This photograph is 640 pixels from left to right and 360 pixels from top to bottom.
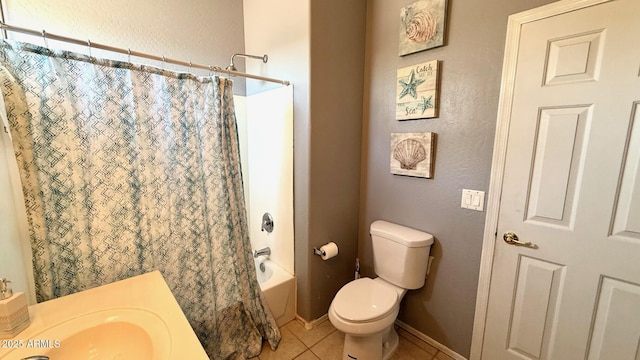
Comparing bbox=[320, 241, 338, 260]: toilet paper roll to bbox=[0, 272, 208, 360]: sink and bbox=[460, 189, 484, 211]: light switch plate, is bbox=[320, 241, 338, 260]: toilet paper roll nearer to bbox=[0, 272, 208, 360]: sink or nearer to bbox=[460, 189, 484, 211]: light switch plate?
bbox=[460, 189, 484, 211]: light switch plate

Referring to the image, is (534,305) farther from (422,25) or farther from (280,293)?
(422,25)

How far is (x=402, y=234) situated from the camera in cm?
162

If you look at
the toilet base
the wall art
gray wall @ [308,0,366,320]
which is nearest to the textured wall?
gray wall @ [308,0,366,320]

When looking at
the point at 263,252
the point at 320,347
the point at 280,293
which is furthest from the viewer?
the point at 263,252

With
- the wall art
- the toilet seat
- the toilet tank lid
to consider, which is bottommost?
the toilet seat

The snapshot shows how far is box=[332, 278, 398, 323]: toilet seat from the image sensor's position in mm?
1368

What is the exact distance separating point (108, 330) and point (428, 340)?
1.79 m

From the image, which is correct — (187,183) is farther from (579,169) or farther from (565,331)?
(565,331)

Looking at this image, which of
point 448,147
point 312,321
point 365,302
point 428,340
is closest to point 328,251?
point 365,302

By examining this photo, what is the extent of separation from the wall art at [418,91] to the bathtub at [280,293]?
143 centimetres

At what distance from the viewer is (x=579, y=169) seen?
110 cm

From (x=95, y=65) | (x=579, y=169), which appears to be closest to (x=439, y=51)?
(x=579, y=169)

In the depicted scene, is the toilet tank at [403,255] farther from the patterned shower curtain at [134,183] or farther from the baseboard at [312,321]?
the patterned shower curtain at [134,183]

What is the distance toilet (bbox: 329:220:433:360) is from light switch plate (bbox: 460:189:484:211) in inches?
11.9
